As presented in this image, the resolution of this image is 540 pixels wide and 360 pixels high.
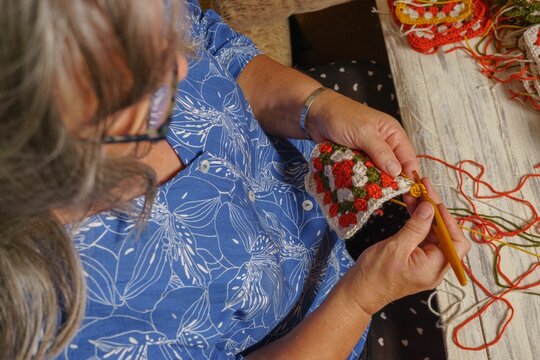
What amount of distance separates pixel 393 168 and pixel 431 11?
17.0 inches

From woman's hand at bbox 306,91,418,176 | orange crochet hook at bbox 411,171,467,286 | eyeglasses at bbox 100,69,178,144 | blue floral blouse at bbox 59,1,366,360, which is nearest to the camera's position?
eyeglasses at bbox 100,69,178,144

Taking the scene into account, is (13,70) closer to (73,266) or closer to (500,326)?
(73,266)

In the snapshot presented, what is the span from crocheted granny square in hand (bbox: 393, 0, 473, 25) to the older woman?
0.85 feet

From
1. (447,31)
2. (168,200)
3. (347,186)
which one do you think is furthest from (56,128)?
(447,31)

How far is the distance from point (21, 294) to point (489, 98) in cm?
91

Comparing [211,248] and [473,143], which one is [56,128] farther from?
[473,143]

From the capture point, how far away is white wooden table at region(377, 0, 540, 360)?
85 centimetres

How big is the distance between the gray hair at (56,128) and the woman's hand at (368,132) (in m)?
0.46

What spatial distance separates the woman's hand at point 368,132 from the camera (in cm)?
90

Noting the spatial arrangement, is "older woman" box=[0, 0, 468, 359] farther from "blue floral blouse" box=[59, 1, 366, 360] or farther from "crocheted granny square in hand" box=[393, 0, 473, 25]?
"crocheted granny square in hand" box=[393, 0, 473, 25]

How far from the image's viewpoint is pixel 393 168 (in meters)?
0.88

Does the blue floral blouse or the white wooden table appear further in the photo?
the white wooden table

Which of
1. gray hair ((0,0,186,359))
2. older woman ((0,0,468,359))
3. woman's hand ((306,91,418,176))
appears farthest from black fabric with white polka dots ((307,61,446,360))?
gray hair ((0,0,186,359))

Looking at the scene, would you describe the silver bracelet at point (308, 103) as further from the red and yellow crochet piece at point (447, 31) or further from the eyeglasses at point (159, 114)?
the eyeglasses at point (159, 114)
